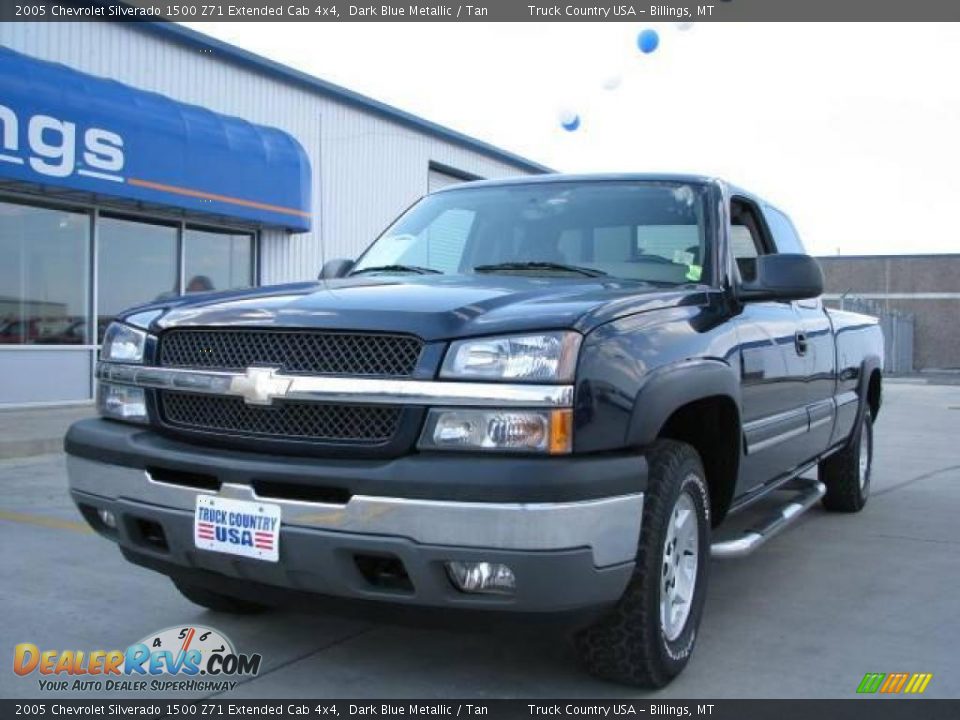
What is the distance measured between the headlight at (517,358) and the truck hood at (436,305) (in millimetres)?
34

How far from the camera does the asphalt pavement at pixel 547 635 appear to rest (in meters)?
3.18

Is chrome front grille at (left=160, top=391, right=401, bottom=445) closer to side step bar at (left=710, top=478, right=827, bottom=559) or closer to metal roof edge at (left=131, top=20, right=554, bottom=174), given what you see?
side step bar at (left=710, top=478, right=827, bottom=559)

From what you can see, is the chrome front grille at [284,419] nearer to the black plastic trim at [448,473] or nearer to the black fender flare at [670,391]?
the black plastic trim at [448,473]

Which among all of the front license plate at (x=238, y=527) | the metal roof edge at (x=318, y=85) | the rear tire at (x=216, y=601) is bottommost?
the rear tire at (x=216, y=601)

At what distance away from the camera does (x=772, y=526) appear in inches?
165

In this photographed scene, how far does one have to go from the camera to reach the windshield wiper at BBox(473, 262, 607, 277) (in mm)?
3742

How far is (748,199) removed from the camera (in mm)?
4664

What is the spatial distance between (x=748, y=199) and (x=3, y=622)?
12.6 ft

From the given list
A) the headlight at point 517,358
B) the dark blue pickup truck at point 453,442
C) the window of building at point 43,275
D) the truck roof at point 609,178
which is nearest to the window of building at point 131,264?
the window of building at point 43,275

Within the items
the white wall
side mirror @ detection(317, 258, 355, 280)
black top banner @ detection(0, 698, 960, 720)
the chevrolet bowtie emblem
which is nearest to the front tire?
black top banner @ detection(0, 698, 960, 720)

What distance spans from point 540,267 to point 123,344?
1626mm

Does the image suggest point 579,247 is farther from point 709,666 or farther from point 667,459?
point 709,666

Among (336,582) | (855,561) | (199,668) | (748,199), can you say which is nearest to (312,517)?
(336,582)

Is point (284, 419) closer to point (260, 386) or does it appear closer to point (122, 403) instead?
point (260, 386)
